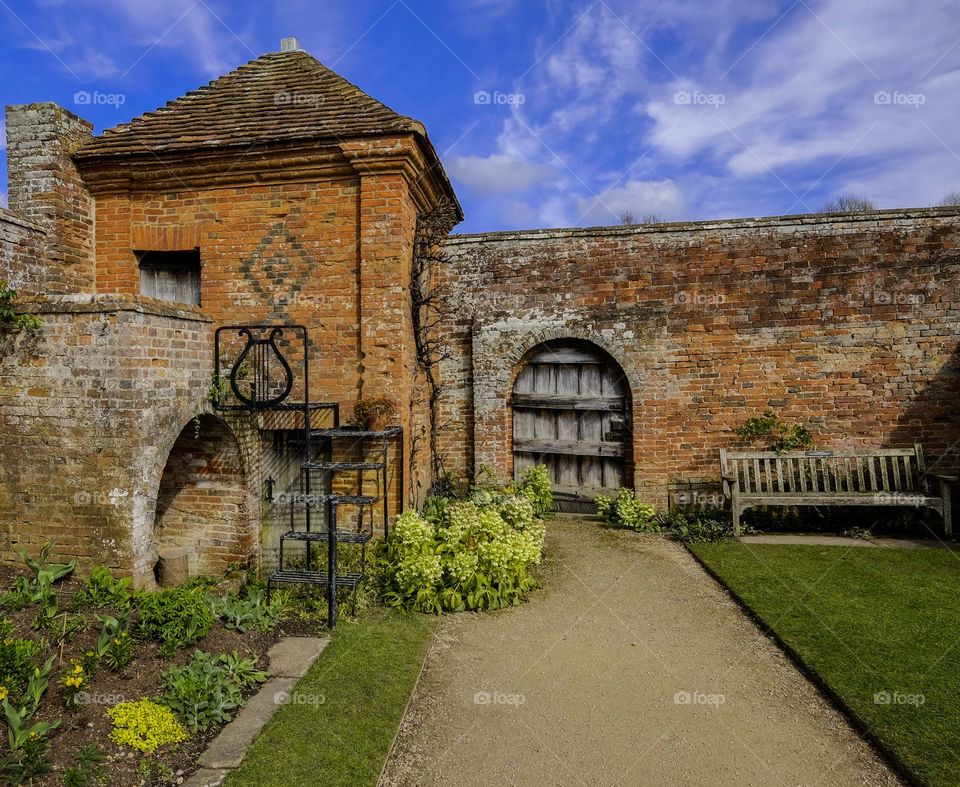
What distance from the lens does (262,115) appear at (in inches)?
271

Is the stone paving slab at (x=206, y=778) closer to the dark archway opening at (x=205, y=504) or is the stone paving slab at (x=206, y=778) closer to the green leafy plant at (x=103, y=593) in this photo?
the green leafy plant at (x=103, y=593)

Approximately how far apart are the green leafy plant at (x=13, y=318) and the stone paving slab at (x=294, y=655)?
344 cm

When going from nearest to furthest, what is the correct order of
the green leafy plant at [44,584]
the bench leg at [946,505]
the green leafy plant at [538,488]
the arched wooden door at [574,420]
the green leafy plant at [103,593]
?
1. the green leafy plant at [44,584]
2. the green leafy plant at [103,593]
3. the bench leg at [946,505]
4. the green leafy plant at [538,488]
5. the arched wooden door at [574,420]

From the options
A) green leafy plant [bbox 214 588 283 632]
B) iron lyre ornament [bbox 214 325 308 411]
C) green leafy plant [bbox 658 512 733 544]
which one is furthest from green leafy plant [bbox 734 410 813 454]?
green leafy plant [bbox 214 588 283 632]

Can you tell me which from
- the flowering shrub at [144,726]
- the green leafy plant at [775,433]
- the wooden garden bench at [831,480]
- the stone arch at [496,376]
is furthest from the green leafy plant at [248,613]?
the green leafy plant at [775,433]

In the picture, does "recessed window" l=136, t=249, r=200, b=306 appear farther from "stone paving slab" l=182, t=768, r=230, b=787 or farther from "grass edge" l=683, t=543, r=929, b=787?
"grass edge" l=683, t=543, r=929, b=787

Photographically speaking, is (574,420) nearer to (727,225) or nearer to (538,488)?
(538,488)

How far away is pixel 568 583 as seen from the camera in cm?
600

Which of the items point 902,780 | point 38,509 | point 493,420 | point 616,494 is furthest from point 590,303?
point 38,509

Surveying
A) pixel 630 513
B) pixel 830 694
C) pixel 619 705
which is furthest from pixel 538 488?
pixel 830 694

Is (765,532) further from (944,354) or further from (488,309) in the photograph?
(488,309)

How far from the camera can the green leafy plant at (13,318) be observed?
4.82 metres

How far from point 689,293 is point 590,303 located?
142 cm

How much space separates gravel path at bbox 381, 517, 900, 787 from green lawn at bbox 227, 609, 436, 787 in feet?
0.47
